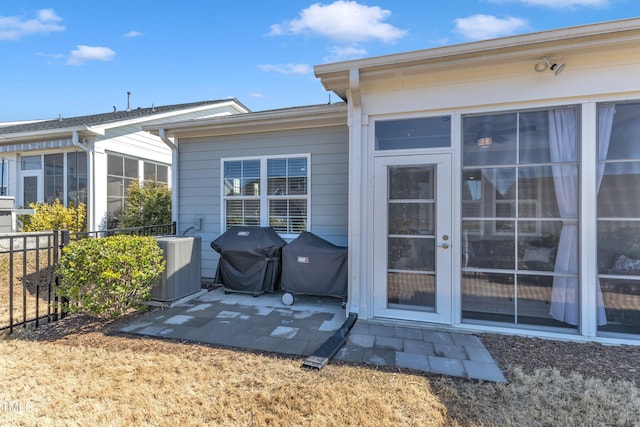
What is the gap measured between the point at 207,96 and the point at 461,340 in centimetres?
1200

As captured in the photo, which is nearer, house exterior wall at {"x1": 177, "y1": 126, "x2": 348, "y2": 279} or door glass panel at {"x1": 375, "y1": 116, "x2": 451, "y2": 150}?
door glass panel at {"x1": 375, "y1": 116, "x2": 451, "y2": 150}

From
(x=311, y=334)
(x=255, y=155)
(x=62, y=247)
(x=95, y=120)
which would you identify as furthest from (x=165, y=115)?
(x=311, y=334)

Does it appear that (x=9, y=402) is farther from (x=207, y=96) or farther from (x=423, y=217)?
(x=207, y=96)

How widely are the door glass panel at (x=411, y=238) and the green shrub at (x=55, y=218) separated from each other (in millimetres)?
7196

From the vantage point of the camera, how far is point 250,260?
468 cm

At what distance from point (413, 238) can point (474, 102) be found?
163cm

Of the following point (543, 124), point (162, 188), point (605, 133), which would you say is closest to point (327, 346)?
point (543, 124)

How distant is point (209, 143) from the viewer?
5.73 metres

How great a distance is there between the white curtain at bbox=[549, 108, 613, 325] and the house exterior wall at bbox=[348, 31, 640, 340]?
7 centimetres

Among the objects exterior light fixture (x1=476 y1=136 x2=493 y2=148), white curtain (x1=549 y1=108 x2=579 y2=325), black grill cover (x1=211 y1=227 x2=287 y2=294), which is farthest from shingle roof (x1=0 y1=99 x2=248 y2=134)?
white curtain (x1=549 y1=108 x2=579 y2=325)

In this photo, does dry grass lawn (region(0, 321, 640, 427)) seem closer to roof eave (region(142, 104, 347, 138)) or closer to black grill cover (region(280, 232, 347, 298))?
black grill cover (region(280, 232, 347, 298))

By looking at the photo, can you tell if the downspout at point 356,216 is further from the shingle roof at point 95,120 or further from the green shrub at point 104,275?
the shingle roof at point 95,120

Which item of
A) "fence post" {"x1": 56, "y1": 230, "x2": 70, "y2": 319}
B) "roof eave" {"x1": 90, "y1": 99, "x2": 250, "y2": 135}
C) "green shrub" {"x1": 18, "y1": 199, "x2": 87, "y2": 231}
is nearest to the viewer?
"fence post" {"x1": 56, "y1": 230, "x2": 70, "y2": 319}

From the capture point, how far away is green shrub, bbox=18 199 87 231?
22.2 ft
